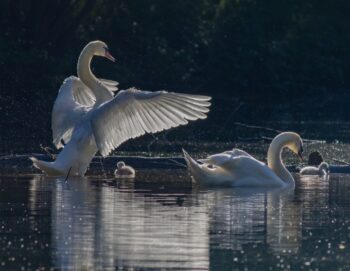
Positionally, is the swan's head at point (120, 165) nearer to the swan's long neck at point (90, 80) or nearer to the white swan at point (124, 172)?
the white swan at point (124, 172)

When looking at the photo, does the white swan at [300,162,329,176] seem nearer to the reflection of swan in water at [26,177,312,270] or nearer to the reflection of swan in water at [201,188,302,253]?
the reflection of swan in water at [201,188,302,253]

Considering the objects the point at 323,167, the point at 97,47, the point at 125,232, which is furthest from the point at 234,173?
the point at 125,232

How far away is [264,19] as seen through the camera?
4209 centimetres

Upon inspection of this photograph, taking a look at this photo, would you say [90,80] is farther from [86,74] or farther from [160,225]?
[160,225]

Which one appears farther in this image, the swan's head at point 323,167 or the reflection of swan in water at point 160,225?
the swan's head at point 323,167

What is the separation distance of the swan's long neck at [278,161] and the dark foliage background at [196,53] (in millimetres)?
11929

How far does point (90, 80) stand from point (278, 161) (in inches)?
116

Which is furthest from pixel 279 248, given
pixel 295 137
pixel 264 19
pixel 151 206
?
pixel 264 19

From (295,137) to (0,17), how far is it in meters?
19.6

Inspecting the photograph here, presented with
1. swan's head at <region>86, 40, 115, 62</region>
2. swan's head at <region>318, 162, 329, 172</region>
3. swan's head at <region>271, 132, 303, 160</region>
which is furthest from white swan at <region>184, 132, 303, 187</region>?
swan's head at <region>86, 40, 115, 62</region>

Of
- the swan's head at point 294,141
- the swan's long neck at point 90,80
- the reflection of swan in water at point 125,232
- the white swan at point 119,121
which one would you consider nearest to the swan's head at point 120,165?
the white swan at point 119,121

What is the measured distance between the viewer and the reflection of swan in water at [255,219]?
10.6 metres

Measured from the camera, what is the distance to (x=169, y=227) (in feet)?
36.8

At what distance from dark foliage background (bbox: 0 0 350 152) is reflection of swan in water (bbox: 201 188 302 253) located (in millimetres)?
14370
